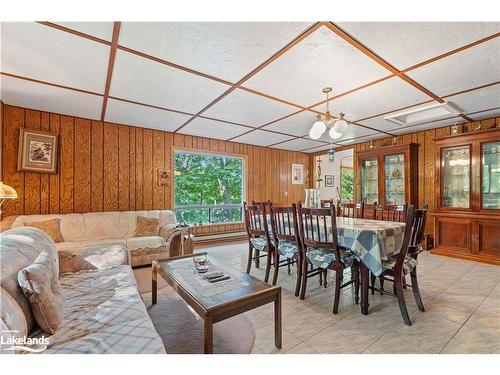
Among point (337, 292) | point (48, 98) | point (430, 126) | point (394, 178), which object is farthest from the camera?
point (394, 178)

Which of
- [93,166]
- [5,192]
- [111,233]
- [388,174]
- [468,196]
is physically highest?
[93,166]

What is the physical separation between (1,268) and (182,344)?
120 centimetres

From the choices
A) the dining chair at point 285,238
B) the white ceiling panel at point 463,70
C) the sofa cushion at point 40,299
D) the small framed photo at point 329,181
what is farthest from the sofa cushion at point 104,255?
the small framed photo at point 329,181

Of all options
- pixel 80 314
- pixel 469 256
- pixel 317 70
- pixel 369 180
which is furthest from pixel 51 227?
pixel 469 256

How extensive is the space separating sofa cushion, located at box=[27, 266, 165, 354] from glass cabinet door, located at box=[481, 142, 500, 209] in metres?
5.00

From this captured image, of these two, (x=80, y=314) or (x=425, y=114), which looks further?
(x=425, y=114)

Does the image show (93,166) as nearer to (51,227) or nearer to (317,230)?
(51,227)

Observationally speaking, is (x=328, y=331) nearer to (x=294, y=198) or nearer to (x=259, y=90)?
(x=259, y=90)

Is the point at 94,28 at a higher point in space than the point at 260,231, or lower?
higher

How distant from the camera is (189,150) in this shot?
15.9 ft

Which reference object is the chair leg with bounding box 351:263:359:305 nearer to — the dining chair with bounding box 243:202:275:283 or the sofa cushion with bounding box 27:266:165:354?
the dining chair with bounding box 243:202:275:283

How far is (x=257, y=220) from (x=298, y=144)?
3.13 metres

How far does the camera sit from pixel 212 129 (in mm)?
4387

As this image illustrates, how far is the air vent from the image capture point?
3.29 m
